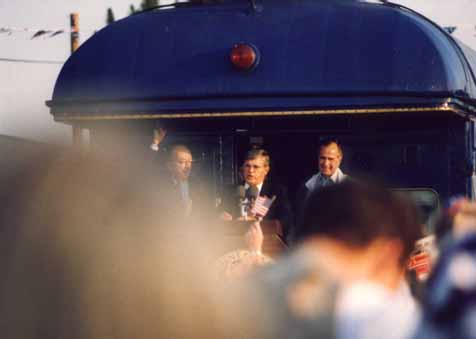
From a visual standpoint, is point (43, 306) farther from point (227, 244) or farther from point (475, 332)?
point (475, 332)

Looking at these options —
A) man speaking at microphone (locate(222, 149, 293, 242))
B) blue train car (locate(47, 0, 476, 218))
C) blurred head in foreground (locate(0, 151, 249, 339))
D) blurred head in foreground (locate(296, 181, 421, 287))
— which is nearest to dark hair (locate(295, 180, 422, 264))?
blurred head in foreground (locate(296, 181, 421, 287))

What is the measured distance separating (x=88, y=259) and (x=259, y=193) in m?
2.51

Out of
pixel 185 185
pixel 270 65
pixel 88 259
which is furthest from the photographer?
pixel 185 185

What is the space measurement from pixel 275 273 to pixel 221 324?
8.58 feet

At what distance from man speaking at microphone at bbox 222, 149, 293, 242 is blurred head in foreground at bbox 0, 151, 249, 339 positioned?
7.00 ft

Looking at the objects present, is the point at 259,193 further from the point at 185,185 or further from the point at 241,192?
the point at 185,185

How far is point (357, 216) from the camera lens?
2375 millimetres

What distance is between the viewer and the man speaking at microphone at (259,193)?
23.3 ft

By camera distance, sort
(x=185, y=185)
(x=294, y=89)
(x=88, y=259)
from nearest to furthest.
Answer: (x=88, y=259) < (x=294, y=89) < (x=185, y=185)

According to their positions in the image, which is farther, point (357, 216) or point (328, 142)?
point (328, 142)

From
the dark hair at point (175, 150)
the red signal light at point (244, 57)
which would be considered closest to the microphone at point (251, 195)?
the dark hair at point (175, 150)

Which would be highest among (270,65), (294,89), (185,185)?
(270,65)

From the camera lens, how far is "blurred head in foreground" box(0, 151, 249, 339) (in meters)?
4.79

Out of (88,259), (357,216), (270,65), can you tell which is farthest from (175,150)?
(357,216)
